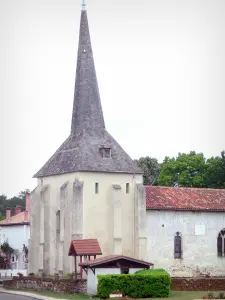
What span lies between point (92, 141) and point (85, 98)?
4.14 meters

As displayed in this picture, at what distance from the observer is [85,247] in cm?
6719

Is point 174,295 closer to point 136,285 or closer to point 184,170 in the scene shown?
point 136,285

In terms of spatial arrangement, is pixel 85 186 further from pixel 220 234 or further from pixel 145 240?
pixel 220 234

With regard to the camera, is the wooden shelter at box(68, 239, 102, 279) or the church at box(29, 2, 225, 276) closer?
the wooden shelter at box(68, 239, 102, 279)

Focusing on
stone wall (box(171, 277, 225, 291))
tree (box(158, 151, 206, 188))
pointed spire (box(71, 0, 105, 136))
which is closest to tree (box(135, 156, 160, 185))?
tree (box(158, 151, 206, 188))

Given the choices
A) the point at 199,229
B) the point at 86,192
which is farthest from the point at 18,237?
the point at 199,229

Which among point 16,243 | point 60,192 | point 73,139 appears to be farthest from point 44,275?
point 16,243

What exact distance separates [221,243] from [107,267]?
55.8ft

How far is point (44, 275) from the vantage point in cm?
7269

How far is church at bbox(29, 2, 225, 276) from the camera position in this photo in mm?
70500

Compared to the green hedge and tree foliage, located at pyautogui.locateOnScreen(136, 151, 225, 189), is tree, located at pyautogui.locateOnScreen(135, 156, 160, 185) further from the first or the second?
the green hedge

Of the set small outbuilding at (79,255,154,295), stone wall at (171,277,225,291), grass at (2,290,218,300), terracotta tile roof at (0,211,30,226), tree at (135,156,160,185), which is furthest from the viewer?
tree at (135,156,160,185)

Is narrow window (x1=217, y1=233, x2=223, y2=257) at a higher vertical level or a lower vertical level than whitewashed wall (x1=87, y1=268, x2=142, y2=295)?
higher

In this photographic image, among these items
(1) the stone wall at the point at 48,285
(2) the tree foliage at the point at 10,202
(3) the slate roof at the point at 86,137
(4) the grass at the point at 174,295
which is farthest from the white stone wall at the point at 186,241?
(2) the tree foliage at the point at 10,202
